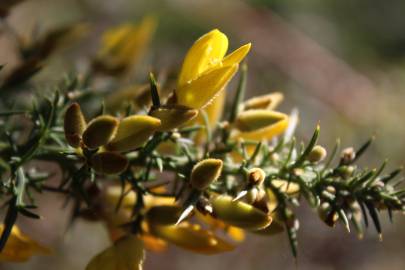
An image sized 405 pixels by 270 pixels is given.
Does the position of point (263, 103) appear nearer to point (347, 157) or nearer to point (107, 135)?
point (347, 157)

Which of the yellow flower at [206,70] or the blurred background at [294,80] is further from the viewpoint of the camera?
the blurred background at [294,80]

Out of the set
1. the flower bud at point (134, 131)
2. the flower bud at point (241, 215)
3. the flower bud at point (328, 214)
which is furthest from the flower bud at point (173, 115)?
the flower bud at point (328, 214)

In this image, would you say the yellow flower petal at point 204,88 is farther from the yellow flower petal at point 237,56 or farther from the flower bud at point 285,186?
the flower bud at point 285,186

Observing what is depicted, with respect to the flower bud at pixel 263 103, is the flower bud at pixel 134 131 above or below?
above

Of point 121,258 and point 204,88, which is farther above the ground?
point 204,88

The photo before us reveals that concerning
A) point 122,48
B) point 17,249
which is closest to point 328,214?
point 17,249

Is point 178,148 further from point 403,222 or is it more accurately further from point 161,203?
point 403,222

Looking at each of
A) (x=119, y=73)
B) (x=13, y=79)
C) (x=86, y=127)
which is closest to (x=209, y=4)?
(x=119, y=73)
